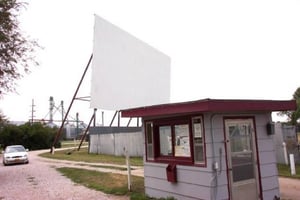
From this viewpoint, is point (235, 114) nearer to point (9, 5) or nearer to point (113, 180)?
point (113, 180)

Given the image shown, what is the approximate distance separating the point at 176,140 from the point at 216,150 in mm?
1409

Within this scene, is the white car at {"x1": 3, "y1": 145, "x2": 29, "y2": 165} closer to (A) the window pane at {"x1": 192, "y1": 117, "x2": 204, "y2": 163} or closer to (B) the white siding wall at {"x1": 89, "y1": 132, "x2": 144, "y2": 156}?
(B) the white siding wall at {"x1": 89, "y1": 132, "x2": 144, "y2": 156}

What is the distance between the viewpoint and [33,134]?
51062 mm

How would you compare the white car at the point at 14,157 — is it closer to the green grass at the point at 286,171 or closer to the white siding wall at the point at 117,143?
the white siding wall at the point at 117,143

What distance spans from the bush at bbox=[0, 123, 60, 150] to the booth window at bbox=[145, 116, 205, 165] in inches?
1647

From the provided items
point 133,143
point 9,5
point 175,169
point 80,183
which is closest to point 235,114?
point 175,169

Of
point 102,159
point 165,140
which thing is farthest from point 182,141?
point 102,159

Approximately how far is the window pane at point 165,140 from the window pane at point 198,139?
1137mm

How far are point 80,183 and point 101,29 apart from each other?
1998cm

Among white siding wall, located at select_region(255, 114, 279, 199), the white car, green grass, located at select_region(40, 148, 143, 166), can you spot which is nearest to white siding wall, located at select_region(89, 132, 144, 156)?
green grass, located at select_region(40, 148, 143, 166)

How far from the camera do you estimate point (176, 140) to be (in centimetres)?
902

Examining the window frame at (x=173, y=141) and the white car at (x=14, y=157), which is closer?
the window frame at (x=173, y=141)

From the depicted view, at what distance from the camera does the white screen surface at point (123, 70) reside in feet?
99.6

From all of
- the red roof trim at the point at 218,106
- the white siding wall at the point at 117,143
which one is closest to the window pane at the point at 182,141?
the red roof trim at the point at 218,106
